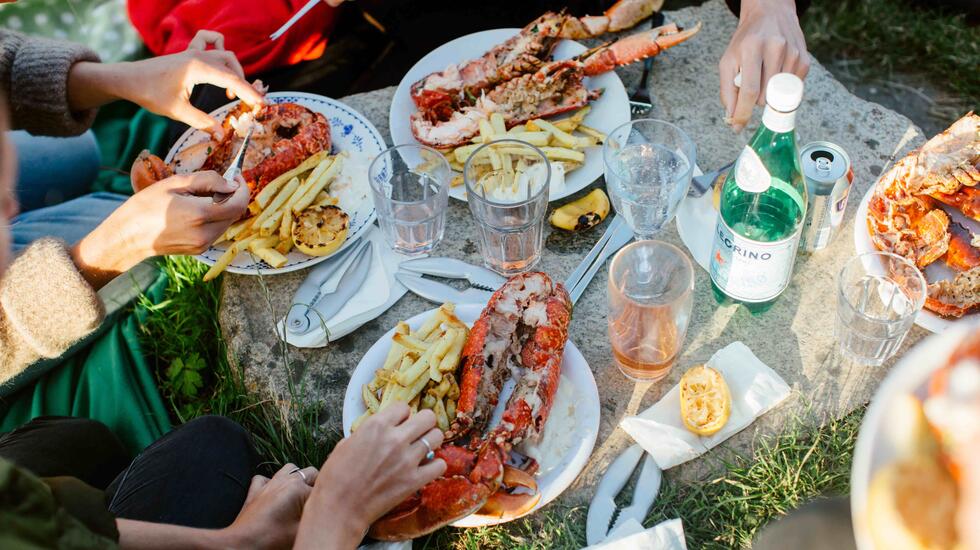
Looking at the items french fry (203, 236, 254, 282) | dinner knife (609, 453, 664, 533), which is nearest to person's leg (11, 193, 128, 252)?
french fry (203, 236, 254, 282)

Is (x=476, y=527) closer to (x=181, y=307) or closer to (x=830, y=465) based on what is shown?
(x=830, y=465)

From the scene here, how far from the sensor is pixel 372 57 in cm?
398

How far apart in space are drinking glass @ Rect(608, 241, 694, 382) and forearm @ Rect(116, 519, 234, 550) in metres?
1.16

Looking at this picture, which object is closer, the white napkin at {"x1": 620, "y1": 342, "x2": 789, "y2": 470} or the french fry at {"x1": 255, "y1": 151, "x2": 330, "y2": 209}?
the white napkin at {"x1": 620, "y1": 342, "x2": 789, "y2": 470}

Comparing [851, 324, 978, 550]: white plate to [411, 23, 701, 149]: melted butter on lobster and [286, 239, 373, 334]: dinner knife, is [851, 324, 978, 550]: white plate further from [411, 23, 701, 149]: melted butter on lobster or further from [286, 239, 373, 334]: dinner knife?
[411, 23, 701, 149]: melted butter on lobster

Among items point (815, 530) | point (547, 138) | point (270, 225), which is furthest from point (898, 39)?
point (815, 530)

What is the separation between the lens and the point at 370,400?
218 centimetres

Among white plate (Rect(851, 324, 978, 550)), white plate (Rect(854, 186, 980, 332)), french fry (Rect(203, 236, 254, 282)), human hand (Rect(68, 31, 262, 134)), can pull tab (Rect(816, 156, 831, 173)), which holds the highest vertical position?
white plate (Rect(851, 324, 978, 550))

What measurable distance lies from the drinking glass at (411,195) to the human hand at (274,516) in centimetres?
85

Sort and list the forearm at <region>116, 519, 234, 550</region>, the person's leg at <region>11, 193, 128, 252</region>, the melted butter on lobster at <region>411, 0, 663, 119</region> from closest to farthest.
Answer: the forearm at <region>116, 519, 234, 550</region> < the melted butter on lobster at <region>411, 0, 663, 119</region> < the person's leg at <region>11, 193, 128, 252</region>

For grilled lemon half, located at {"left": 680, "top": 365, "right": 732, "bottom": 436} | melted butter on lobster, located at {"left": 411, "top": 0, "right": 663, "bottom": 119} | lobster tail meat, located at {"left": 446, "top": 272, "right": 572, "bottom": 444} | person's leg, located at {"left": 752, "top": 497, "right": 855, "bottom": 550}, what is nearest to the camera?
person's leg, located at {"left": 752, "top": 497, "right": 855, "bottom": 550}

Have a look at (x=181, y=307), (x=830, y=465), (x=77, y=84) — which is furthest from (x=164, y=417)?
(x=830, y=465)

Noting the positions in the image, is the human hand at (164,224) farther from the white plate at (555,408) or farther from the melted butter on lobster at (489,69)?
the melted butter on lobster at (489,69)

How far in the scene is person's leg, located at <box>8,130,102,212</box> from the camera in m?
3.31
